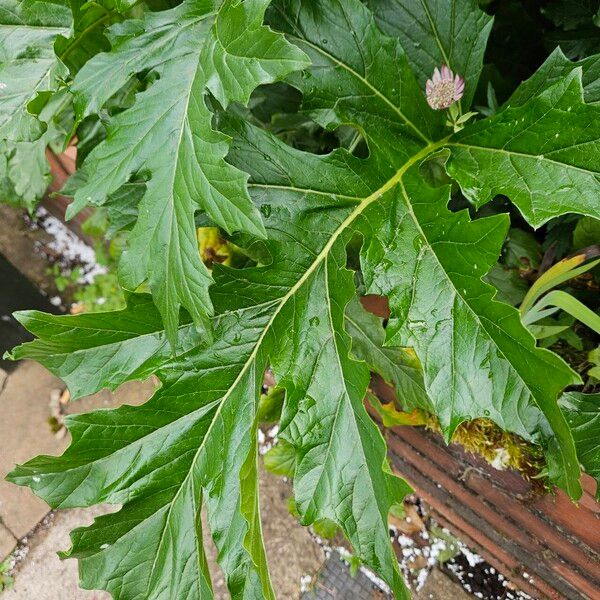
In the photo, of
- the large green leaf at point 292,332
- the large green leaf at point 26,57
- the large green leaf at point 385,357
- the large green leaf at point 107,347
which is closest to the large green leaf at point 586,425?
the large green leaf at point 292,332

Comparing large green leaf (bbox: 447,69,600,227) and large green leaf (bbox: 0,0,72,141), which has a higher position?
large green leaf (bbox: 0,0,72,141)

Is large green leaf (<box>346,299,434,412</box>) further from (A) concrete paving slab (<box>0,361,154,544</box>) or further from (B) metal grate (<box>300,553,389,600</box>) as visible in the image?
(A) concrete paving slab (<box>0,361,154,544</box>)

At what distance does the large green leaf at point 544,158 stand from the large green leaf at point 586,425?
0.81ft

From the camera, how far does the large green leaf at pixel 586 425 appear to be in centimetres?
74

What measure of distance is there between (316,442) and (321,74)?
471 mm

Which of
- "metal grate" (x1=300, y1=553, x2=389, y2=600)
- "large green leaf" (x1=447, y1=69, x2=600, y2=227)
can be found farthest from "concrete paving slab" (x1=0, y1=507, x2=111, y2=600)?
"large green leaf" (x1=447, y1=69, x2=600, y2=227)

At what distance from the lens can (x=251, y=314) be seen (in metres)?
0.78

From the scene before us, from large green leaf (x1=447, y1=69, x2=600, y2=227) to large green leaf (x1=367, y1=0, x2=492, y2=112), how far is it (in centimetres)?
15

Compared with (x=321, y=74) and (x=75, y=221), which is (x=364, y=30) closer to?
(x=321, y=74)

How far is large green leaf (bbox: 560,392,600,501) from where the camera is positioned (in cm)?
74

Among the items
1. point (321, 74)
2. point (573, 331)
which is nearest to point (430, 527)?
point (573, 331)

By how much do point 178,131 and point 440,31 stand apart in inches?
16.6

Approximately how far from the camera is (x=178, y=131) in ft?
2.29

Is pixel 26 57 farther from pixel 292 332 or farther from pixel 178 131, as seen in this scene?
pixel 292 332
